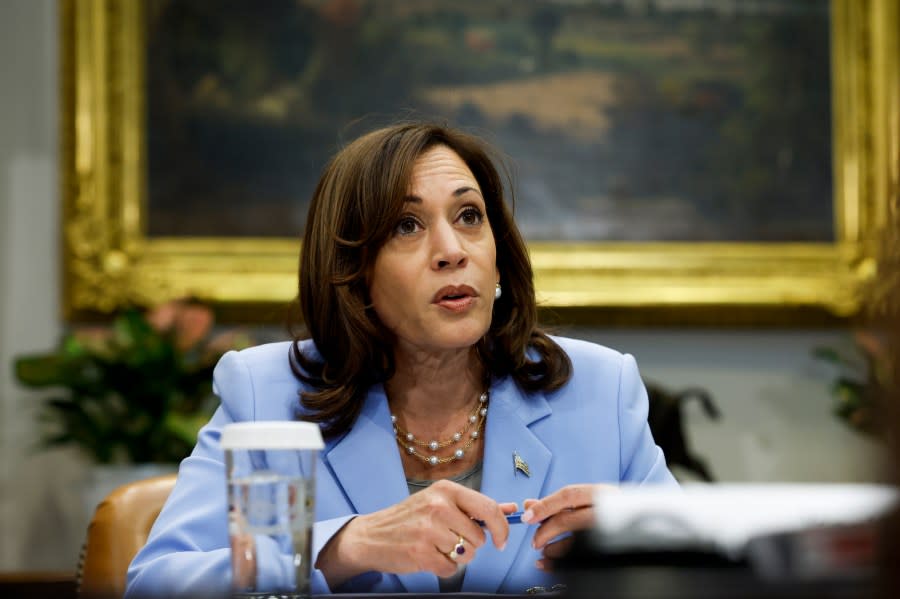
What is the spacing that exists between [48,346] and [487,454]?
2395 millimetres

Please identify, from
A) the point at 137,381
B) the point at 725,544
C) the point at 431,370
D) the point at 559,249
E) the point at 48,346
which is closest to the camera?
the point at 725,544

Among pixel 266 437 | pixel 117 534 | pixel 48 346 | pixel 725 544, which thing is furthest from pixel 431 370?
pixel 48 346

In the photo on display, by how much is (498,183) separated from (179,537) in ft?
3.34

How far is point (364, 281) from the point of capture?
7.08 feet

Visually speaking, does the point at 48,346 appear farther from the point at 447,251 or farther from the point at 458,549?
the point at 458,549

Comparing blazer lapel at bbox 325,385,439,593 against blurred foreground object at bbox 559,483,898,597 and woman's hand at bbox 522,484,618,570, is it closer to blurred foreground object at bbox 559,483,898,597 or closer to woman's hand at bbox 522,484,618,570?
woman's hand at bbox 522,484,618,570

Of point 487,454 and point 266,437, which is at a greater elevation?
point 266,437

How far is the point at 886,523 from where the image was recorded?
507mm

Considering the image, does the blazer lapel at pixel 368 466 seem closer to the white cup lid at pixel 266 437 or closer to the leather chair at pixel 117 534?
the leather chair at pixel 117 534

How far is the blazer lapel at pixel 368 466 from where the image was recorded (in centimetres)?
194

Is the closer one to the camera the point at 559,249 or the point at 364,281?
the point at 364,281

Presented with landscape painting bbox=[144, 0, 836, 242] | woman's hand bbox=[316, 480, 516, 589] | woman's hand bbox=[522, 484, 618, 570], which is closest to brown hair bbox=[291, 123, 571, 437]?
woman's hand bbox=[316, 480, 516, 589]

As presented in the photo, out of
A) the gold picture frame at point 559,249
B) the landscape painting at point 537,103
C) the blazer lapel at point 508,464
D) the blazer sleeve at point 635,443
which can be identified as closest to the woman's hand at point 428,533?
the blazer lapel at point 508,464

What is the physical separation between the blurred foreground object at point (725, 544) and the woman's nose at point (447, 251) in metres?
1.25
